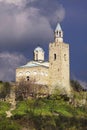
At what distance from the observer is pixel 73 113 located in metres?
121

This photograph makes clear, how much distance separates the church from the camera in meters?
132

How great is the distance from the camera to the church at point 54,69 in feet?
433

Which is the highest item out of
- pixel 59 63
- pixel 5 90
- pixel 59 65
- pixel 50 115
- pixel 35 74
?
pixel 59 63

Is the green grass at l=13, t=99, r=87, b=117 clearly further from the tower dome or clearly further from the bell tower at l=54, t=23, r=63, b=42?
the tower dome

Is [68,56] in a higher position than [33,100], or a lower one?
higher

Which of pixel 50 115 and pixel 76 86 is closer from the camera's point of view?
pixel 50 115

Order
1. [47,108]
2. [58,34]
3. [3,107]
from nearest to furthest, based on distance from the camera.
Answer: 1. [3,107]
2. [47,108]
3. [58,34]

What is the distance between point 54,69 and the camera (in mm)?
133125

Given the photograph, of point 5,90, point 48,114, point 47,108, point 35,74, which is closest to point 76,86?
point 35,74

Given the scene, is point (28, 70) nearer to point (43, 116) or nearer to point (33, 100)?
point (33, 100)

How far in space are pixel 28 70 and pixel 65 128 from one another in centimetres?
2676

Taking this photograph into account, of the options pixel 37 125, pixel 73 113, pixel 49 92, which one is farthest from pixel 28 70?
pixel 37 125

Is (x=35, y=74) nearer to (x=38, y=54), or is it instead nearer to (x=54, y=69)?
(x=54, y=69)

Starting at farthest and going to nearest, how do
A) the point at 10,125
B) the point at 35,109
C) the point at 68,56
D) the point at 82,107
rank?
the point at 68,56 < the point at 82,107 < the point at 35,109 < the point at 10,125
